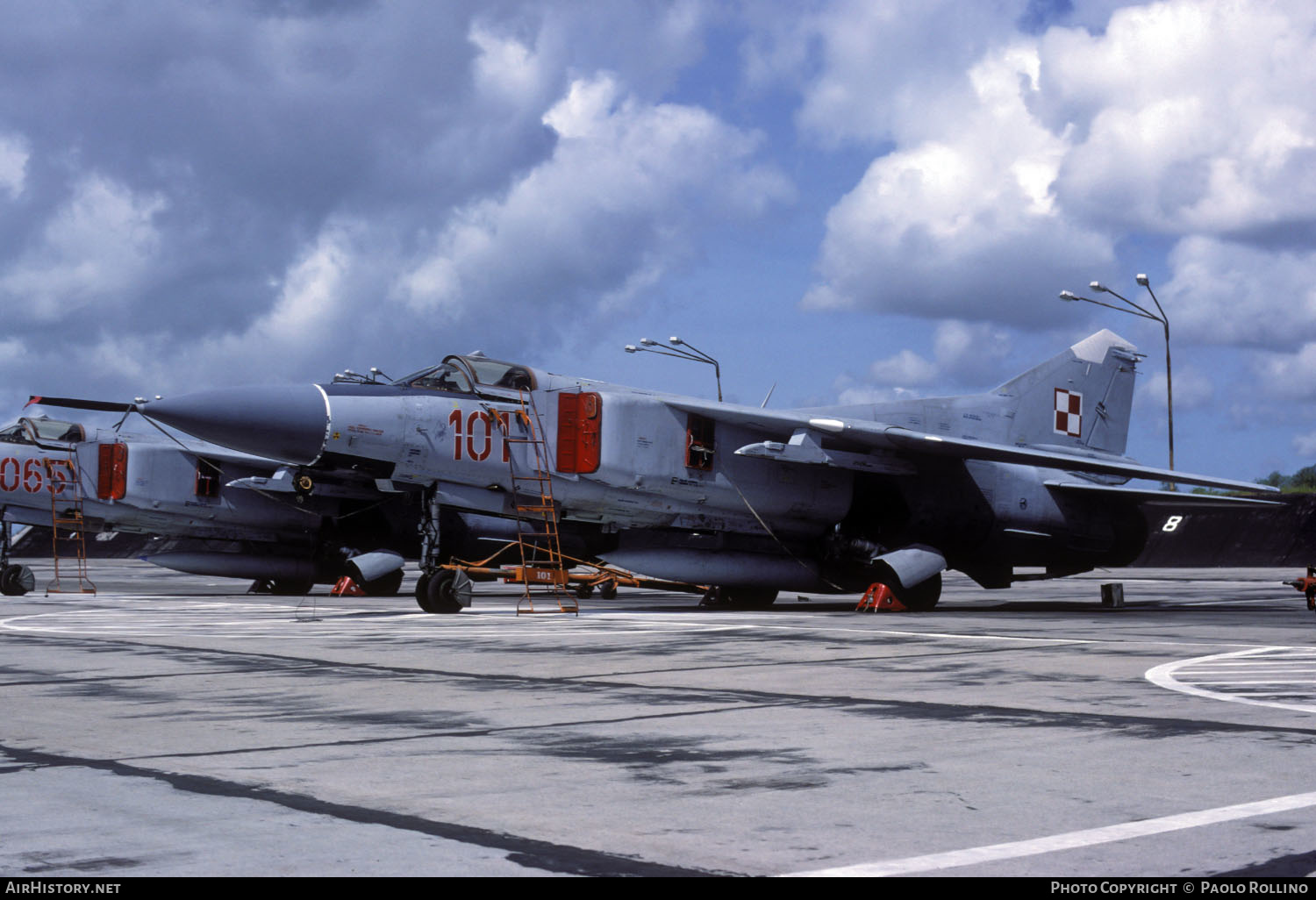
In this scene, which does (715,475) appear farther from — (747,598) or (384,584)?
(384,584)

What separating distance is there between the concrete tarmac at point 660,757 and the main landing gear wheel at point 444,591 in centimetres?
500

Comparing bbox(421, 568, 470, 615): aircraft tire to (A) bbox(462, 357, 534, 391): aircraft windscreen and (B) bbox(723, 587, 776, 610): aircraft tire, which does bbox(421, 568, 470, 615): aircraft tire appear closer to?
(A) bbox(462, 357, 534, 391): aircraft windscreen

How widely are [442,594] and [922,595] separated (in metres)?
6.93

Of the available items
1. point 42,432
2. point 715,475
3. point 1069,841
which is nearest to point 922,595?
point 715,475

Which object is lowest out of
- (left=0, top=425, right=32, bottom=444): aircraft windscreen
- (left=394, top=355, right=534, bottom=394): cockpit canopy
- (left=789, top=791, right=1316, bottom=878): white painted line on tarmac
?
(left=789, top=791, right=1316, bottom=878): white painted line on tarmac

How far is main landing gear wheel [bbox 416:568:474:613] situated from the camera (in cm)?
1695

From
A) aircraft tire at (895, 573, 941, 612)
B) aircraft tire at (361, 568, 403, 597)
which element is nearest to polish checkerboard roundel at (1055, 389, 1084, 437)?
aircraft tire at (895, 573, 941, 612)

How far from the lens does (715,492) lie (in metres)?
Result: 18.4

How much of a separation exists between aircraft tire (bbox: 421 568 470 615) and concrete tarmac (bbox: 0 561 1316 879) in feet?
16.4

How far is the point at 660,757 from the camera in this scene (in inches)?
219

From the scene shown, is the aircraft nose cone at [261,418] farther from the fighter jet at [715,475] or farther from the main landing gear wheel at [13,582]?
the main landing gear wheel at [13,582]

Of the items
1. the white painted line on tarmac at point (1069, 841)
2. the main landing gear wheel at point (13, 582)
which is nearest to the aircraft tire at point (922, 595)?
the white painted line on tarmac at point (1069, 841)
